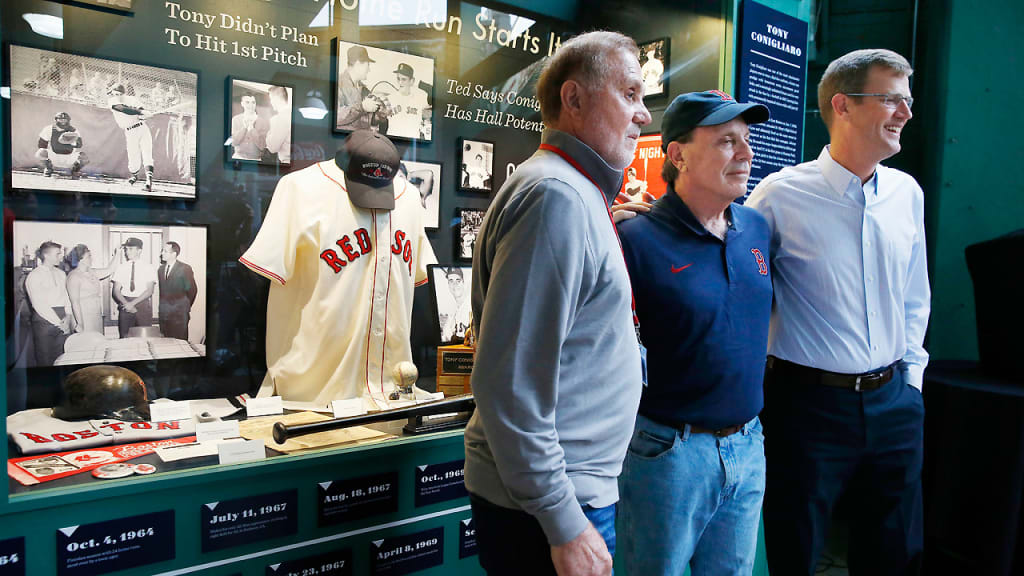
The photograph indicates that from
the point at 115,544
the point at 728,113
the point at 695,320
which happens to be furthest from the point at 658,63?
the point at 115,544

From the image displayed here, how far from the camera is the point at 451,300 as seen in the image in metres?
2.63

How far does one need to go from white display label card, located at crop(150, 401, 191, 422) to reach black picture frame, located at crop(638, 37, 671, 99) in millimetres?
2098

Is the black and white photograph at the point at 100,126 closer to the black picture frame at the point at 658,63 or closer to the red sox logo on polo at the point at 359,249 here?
the red sox logo on polo at the point at 359,249

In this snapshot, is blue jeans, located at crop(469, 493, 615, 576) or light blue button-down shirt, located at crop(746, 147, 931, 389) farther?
light blue button-down shirt, located at crop(746, 147, 931, 389)

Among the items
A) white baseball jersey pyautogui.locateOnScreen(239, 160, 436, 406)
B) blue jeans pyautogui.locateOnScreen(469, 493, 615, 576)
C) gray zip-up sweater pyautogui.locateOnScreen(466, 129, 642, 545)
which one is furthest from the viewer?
white baseball jersey pyautogui.locateOnScreen(239, 160, 436, 406)

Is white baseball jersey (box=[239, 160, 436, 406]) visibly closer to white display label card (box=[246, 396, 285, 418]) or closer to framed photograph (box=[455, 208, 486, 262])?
white display label card (box=[246, 396, 285, 418])

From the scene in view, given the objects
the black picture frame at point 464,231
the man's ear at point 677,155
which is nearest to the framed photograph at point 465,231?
the black picture frame at point 464,231

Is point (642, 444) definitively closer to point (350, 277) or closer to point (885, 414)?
point (885, 414)

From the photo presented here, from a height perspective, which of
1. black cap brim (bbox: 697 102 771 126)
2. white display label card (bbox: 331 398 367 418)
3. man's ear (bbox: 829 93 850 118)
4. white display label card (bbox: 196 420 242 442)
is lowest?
white display label card (bbox: 196 420 242 442)

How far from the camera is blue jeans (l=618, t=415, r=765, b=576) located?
174 centimetres

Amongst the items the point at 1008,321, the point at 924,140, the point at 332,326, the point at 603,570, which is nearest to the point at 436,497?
the point at 332,326

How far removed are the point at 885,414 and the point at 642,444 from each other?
2.93ft

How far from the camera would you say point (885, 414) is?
2.17m

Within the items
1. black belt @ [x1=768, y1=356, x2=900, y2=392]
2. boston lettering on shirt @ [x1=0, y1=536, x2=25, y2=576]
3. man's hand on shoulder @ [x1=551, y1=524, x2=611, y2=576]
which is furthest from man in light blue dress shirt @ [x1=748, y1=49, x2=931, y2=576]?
boston lettering on shirt @ [x1=0, y1=536, x2=25, y2=576]
